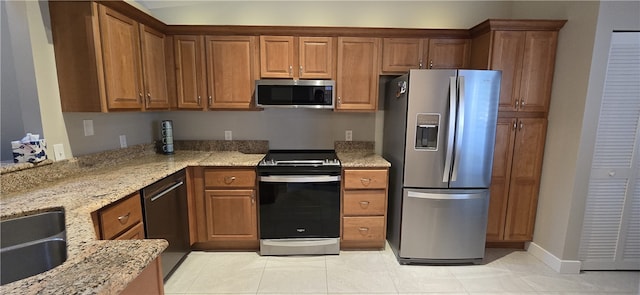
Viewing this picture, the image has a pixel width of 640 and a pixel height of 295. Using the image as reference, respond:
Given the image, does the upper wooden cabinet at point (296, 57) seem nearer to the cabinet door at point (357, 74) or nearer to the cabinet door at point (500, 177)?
the cabinet door at point (357, 74)

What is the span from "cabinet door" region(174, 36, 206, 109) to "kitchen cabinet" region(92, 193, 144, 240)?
4.00 ft

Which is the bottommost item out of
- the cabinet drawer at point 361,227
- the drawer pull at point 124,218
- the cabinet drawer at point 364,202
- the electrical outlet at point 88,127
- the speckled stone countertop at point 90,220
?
the cabinet drawer at point 361,227

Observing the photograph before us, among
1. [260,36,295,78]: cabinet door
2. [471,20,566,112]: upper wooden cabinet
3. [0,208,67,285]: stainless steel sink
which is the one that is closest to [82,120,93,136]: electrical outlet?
[0,208,67,285]: stainless steel sink

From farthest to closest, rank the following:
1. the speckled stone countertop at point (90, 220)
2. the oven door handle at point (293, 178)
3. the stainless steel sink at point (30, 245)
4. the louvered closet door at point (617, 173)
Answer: the oven door handle at point (293, 178) → the louvered closet door at point (617, 173) → the stainless steel sink at point (30, 245) → the speckled stone countertop at point (90, 220)

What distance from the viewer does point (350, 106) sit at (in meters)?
2.75

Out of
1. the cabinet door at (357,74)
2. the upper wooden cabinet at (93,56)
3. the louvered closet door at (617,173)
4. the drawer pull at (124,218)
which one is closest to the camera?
the drawer pull at (124,218)

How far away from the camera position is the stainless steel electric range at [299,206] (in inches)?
96.9

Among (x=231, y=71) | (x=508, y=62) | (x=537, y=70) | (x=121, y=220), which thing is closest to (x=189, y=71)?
(x=231, y=71)

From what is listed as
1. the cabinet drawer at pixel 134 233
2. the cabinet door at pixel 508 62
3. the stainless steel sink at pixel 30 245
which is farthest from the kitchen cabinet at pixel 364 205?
the stainless steel sink at pixel 30 245

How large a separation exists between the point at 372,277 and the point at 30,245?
82.6 inches

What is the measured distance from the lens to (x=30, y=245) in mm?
1167

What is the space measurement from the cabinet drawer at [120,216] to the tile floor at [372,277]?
2.40 ft

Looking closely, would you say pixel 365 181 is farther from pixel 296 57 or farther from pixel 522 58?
pixel 522 58

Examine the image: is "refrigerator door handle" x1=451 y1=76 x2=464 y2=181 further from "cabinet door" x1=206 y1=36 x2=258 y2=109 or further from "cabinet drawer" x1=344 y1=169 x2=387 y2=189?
"cabinet door" x1=206 y1=36 x2=258 y2=109
